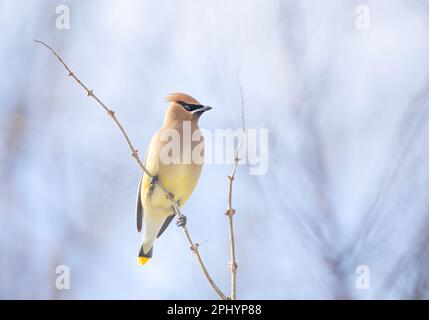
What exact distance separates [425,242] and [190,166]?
1.48 m

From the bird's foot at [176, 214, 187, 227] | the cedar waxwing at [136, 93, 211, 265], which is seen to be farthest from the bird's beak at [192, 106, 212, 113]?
the bird's foot at [176, 214, 187, 227]

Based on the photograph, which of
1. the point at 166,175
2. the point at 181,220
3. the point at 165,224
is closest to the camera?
the point at 181,220

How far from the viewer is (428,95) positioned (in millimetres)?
4695

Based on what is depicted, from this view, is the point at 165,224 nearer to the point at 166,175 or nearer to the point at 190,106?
the point at 166,175

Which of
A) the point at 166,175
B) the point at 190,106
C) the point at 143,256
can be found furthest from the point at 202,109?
the point at 143,256

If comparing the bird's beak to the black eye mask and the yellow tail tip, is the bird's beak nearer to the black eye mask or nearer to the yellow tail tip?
the black eye mask

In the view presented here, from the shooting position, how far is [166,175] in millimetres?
4805

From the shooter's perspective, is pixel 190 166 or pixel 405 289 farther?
pixel 190 166

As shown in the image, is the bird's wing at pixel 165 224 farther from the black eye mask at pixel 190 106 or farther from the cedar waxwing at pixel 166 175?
the black eye mask at pixel 190 106

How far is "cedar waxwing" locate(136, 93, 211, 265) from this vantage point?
4797mm

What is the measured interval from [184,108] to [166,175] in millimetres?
468
